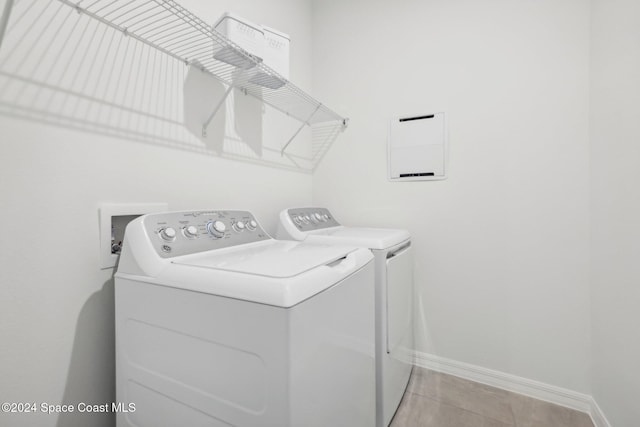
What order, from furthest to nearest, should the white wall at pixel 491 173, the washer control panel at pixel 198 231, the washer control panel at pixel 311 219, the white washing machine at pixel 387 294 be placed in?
the washer control panel at pixel 311 219 < the white wall at pixel 491 173 < the white washing machine at pixel 387 294 < the washer control panel at pixel 198 231

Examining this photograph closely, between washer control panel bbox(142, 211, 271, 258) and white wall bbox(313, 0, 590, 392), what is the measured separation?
3.33 ft

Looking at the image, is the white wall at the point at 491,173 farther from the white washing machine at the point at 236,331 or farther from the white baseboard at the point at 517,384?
the white washing machine at the point at 236,331

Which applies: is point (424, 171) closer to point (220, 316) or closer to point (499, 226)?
point (499, 226)

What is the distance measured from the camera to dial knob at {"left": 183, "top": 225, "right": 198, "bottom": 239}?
989 mm

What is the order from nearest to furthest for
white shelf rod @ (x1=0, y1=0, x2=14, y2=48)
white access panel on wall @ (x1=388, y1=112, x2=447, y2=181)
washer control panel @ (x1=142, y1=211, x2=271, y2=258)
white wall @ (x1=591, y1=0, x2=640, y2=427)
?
white shelf rod @ (x1=0, y1=0, x2=14, y2=48)
washer control panel @ (x1=142, y1=211, x2=271, y2=258)
white wall @ (x1=591, y1=0, x2=640, y2=427)
white access panel on wall @ (x1=388, y1=112, x2=447, y2=181)

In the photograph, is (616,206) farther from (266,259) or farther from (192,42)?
(192,42)

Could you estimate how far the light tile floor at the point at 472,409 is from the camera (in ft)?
4.49

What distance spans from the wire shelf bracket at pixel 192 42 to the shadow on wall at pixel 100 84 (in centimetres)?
3

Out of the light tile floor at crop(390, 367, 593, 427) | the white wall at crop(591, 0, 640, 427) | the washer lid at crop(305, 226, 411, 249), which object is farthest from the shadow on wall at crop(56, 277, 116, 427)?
the white wall at crop(591, 0, 640, 427)

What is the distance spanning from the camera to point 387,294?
1.27 m

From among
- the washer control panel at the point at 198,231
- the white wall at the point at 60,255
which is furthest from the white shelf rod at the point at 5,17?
the washer control panel at the point at 198,231

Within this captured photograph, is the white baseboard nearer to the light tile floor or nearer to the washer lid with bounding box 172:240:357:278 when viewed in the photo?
the light tile floor

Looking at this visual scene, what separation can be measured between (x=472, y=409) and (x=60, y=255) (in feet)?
6.19

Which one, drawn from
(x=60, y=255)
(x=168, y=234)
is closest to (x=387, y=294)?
(x=168, y=234)
